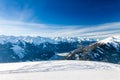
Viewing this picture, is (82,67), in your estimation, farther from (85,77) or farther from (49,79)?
(49,79)

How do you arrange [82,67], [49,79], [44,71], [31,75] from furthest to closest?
[82,67], [44,71], [31,75], [49,79]

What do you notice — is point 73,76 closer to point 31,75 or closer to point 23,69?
point 31,75

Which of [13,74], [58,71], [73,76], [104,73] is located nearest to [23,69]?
[13,74]

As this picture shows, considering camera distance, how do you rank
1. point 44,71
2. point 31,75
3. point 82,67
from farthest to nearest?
1. point 82,67
2. point 44,71
3. point 31,75

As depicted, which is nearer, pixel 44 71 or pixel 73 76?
pixel 73 76

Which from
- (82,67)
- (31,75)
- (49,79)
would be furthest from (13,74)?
(82,67)

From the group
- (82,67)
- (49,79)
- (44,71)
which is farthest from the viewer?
(82,67)
